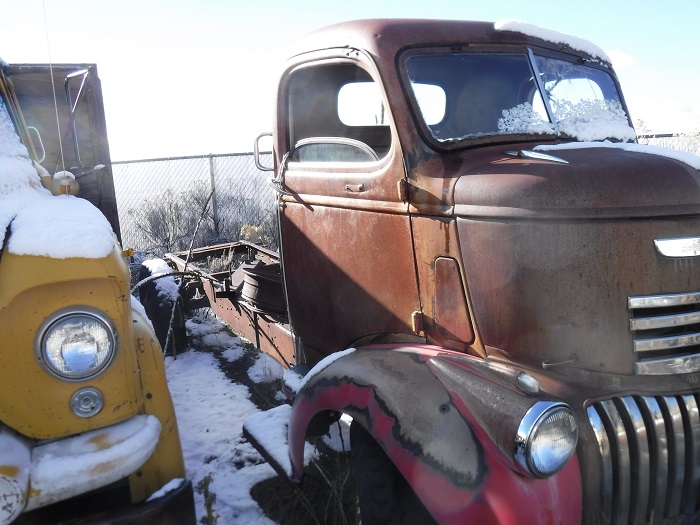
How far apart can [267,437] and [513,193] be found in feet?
5.65

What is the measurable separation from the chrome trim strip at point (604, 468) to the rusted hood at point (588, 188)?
0.69m

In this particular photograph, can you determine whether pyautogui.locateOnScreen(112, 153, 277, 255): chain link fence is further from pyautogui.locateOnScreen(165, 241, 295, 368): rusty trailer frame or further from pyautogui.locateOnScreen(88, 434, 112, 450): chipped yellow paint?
pyautogui.locateOnScreen(88, 434, 112, 450): chipped yellow paint

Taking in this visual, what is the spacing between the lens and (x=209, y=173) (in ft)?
42.3

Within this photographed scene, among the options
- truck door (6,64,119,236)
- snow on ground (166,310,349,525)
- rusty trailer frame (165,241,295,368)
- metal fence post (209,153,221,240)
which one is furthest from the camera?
metal fence post (209,153,221,240)

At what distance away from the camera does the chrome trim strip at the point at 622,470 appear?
181cm

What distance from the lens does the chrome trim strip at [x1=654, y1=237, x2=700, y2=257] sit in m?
1.93

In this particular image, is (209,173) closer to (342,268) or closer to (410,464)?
(342,268)

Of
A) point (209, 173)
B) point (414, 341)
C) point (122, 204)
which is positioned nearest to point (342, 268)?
point (414, 341)

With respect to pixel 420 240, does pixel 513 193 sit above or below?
above

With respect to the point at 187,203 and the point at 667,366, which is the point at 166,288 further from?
the point at 187,203

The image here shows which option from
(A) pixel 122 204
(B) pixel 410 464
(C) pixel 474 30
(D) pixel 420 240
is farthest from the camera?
(A) pixel 122 204

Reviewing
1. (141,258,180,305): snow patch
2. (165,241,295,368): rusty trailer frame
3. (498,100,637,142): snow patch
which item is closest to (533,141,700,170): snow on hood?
(498,100,637,142): snow patch

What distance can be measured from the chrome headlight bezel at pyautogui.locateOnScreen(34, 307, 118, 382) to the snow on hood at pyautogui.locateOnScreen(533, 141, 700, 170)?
70.4 inches

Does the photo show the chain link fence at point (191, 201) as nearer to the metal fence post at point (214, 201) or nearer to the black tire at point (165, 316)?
the metal fence post at point (214, 201)
